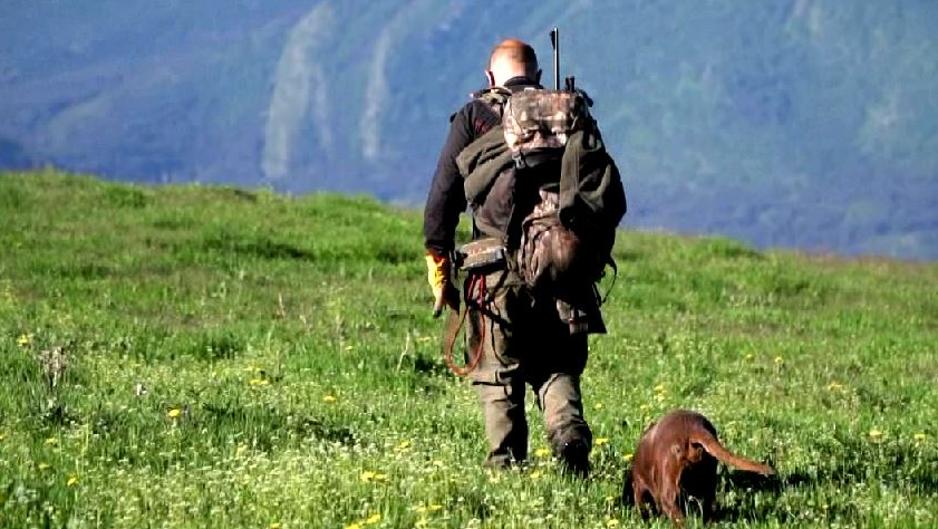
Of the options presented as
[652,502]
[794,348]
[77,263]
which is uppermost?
[77,263]

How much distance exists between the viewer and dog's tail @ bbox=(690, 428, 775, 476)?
8.09 m

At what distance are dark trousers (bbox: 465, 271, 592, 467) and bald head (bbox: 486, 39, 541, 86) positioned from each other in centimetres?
100

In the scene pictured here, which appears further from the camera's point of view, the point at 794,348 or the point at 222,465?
the point at 794,348

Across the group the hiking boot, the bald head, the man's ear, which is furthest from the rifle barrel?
the hiking boot

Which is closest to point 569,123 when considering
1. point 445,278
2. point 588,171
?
point 588,171

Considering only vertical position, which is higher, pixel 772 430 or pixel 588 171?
pixel 588 171

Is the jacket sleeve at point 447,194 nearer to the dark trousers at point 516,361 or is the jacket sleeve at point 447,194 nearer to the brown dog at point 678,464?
the dark trousers at point 516,361

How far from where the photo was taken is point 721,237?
92.3 ft

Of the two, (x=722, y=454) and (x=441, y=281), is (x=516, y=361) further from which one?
(x=722, y=454)

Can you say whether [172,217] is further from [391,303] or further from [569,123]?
[569,123]

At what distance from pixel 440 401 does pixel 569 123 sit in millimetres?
3882

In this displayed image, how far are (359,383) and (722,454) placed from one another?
16.4 feet

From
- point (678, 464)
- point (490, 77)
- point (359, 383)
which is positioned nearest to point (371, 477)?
point (678, 464)

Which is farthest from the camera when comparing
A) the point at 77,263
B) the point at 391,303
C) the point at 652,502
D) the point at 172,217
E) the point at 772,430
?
the point at 172,217
